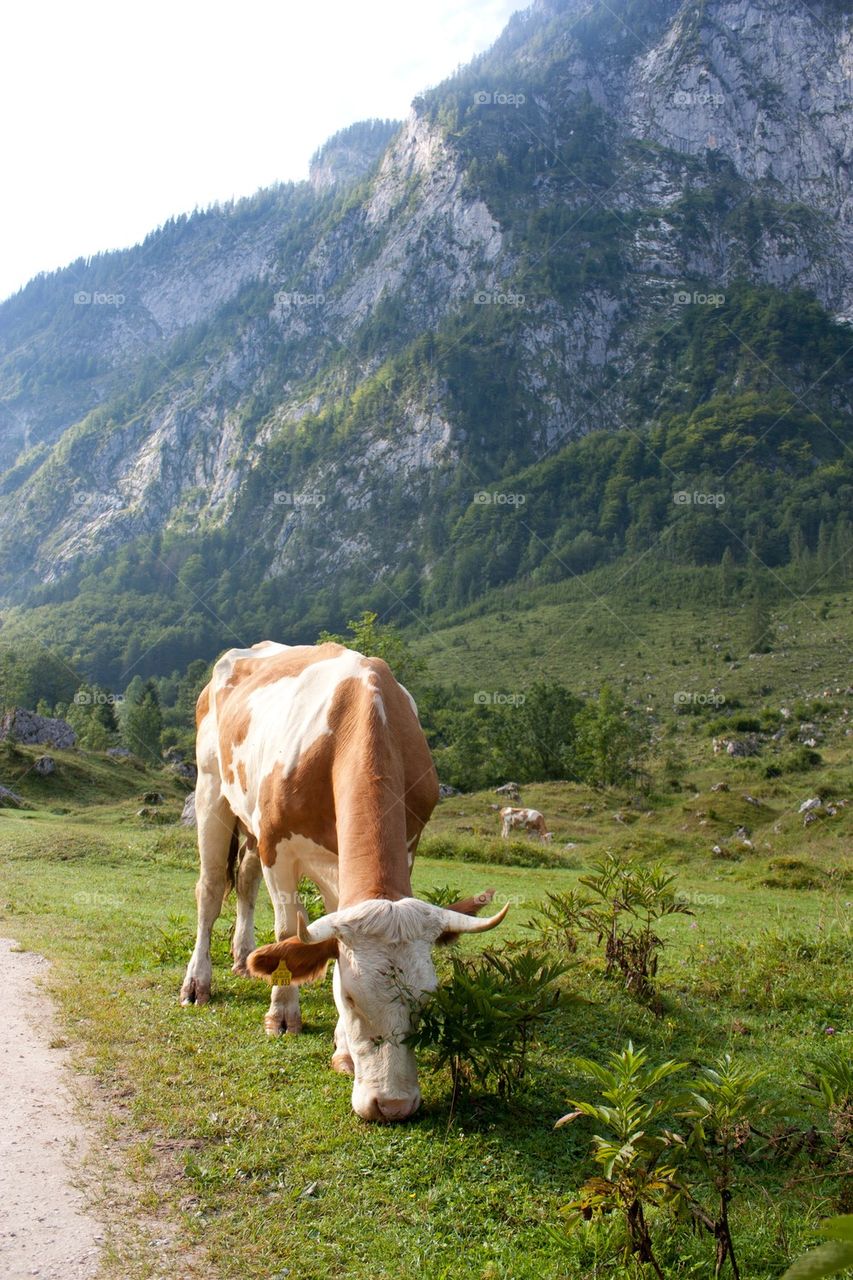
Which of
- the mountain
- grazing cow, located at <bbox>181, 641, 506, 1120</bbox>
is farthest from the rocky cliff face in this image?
grazing cow, located at <bbox>181, 641, 506, 1120</bbox>

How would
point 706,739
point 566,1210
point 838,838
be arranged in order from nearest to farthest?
point 566,1210 < point 838,838 < point 706,739

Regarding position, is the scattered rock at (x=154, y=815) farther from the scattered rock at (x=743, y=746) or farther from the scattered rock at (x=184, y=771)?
the scattered rock at (x=743, y=746)

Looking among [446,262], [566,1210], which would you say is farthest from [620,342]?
[566,1210]

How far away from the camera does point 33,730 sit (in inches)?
1697

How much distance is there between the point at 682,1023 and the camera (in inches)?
287

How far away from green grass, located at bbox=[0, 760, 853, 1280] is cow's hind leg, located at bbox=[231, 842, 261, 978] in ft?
1.47

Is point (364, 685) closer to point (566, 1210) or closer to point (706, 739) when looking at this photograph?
point (566, 1210)

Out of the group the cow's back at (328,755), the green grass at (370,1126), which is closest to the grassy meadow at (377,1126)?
the green grass at (370,1126)

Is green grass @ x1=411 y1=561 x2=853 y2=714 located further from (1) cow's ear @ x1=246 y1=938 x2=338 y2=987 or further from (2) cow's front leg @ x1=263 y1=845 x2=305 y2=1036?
(1) cow's ear @ x1=246 y1=938 x2=338 y2=987

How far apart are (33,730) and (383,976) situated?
42235 mm

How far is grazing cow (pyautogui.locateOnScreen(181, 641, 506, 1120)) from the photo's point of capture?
5.38 meters

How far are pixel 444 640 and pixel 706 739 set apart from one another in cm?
6470

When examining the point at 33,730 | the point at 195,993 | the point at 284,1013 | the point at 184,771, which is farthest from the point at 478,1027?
the point at 33,730

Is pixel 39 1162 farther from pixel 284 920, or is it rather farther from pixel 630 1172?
pixel 630 1172
